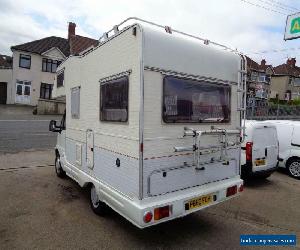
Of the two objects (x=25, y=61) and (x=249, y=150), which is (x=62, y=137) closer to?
(x=249, y=150)

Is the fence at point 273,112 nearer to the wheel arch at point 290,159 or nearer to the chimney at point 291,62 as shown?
the wheel arch at point 290,159

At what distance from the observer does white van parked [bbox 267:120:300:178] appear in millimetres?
9297

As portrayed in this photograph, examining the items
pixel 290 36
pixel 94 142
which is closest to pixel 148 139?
pixel 94 142

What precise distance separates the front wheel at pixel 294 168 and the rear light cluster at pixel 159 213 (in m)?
Result: 6.74

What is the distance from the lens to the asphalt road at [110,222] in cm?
446

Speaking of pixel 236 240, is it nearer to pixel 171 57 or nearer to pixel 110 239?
pixel 110 239

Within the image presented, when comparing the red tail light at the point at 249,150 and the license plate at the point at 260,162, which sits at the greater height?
the red tail light at the point at 249,150

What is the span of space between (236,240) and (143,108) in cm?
265

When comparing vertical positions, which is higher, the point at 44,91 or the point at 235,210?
the point at 44,91

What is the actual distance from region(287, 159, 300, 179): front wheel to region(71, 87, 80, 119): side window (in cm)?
708

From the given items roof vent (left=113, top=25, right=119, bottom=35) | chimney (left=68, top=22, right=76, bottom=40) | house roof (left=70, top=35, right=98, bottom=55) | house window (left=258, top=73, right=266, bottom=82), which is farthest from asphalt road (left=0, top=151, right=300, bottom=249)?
house window (left=258, top=73, right=266, bottom=82)

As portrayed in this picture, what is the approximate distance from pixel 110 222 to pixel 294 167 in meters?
6.79

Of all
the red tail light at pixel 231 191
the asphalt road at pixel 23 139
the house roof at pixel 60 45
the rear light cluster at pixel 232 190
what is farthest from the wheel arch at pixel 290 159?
the house roof at pixel 60 45

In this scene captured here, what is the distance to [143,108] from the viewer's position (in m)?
4.03
